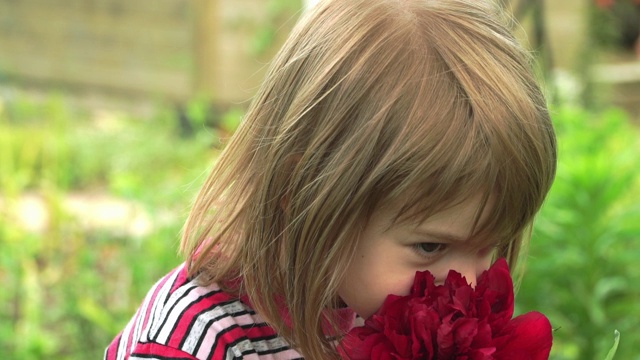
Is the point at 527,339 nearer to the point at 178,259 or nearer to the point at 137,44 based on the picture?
the point at 178,259

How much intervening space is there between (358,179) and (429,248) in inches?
6.6

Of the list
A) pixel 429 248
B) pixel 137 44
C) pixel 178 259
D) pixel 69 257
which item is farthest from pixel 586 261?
pixel 137 44

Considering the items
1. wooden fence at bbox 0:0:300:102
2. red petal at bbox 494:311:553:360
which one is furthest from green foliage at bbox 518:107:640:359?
wooden fence at bbox 0:0:300:102

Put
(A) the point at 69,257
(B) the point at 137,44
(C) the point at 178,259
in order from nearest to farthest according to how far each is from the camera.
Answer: (C) the point at 178,259, (A) the point at 69,257, (B) the point at 137,44

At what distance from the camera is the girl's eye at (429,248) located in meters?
1.58

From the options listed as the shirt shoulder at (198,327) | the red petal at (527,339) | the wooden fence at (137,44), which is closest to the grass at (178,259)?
the shirt shoulder at (198,327)

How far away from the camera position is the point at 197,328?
63.1 inches

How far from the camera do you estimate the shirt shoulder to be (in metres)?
1.58

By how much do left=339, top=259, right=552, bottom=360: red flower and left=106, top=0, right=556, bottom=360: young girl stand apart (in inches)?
3.2

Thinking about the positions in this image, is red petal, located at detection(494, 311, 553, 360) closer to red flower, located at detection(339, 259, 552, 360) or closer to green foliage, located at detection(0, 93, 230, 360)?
red flower, located at detection(339, 259, 552, 360)

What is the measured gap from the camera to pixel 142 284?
339 centimetres

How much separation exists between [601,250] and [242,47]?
498cm

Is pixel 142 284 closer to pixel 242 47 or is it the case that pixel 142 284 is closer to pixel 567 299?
pixel 567 299

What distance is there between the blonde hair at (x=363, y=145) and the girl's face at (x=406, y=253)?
0.02 metres
